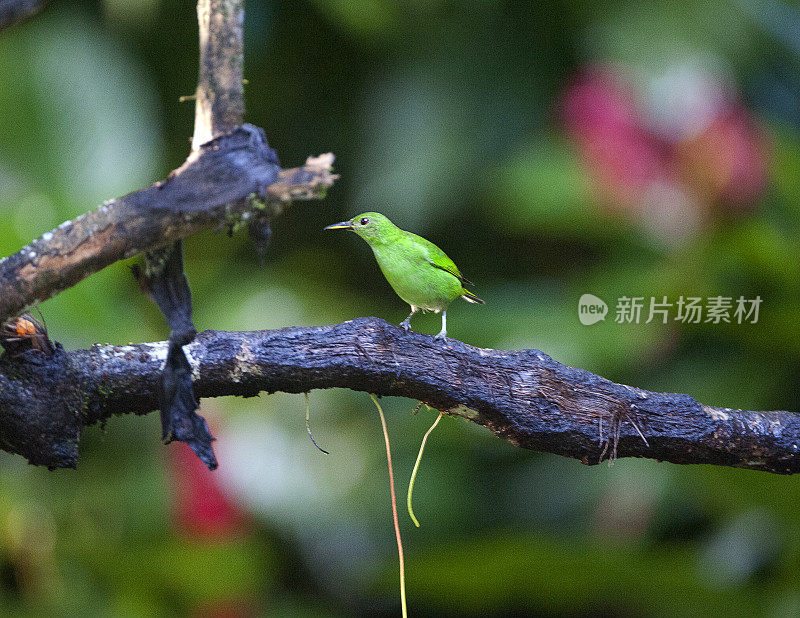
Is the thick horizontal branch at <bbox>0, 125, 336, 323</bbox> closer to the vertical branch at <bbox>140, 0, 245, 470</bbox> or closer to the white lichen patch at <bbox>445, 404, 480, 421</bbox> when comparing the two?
the vertical branch at <bbox>140, 0, 245, 470</bbox>

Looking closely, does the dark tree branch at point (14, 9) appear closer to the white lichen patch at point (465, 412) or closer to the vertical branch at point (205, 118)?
the vertical branch at point (205, 118)

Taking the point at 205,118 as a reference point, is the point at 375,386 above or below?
below

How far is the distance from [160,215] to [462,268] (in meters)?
3.91

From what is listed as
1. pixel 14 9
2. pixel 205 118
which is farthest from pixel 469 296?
pixel 14 9

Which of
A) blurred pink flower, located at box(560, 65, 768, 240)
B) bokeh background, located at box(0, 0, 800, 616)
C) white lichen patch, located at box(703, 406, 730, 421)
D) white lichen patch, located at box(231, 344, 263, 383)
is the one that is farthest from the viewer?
blurred pink flower, located at box(560, 65, 768, 240)

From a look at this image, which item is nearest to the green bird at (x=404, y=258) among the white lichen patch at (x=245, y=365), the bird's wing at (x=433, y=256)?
the bird's wing at (x=433, y=256)

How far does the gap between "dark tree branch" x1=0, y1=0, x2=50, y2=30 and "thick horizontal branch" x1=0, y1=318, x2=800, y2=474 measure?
638mm

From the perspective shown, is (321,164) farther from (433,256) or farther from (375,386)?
(433,256)

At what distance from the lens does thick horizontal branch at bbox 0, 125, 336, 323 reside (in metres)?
1.35

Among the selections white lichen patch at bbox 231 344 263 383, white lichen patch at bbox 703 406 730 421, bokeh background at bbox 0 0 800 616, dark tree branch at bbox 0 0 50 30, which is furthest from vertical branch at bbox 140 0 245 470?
bokeh background at bbox 0 0 800 616

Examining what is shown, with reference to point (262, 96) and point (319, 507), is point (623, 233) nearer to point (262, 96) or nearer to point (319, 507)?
point (319, 507)

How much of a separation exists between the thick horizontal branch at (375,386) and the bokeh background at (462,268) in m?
1.88

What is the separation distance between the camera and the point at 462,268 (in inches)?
205

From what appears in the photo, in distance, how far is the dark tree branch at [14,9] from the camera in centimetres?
165
